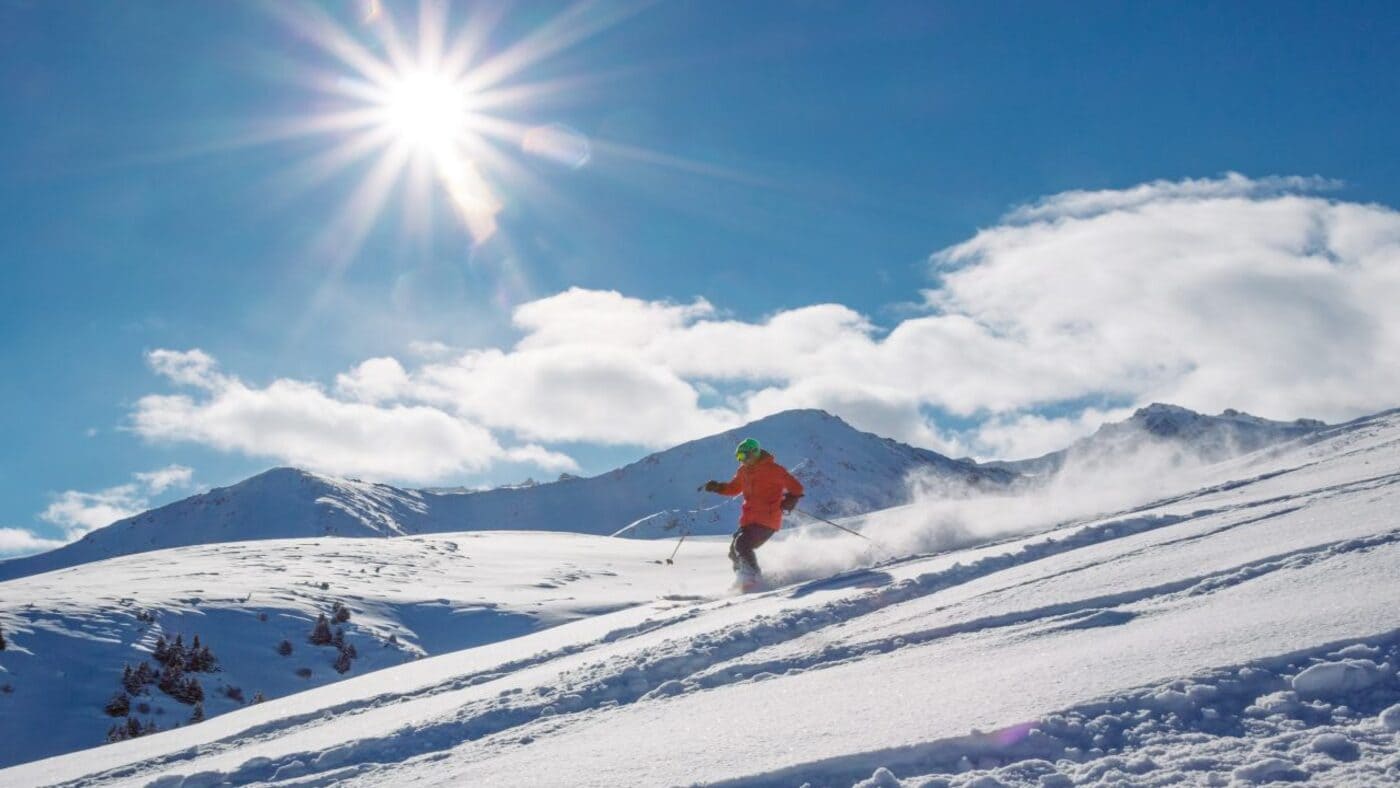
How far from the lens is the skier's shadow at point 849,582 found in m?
8.06

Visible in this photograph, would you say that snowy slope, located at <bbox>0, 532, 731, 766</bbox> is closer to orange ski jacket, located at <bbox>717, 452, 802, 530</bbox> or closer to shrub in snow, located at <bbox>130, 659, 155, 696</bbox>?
shrub in snow, located at <bbox>130, 659, 155, 696</bbox>

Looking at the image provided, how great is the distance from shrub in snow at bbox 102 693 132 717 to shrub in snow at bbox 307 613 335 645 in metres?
2.96

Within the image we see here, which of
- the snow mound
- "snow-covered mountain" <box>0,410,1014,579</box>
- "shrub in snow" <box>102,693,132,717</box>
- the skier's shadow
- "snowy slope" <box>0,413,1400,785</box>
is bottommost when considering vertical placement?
the snow mound

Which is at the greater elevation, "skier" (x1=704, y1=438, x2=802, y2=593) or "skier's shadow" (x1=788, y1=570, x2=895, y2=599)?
"skier" (x1=704, y1=438, x2=802, y2=593)

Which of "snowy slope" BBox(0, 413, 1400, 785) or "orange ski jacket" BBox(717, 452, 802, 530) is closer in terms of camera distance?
"snowy slope" BBox(0, 413, 1400, 785)

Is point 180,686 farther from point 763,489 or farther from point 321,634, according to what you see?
point 763,489

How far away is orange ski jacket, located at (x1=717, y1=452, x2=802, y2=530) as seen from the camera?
12.4 metres

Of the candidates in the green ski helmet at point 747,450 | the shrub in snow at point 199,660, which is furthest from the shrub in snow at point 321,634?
the green ski helmet at point 747,450

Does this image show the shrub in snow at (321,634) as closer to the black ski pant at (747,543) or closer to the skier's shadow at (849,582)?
the black ski pant at (747,543)

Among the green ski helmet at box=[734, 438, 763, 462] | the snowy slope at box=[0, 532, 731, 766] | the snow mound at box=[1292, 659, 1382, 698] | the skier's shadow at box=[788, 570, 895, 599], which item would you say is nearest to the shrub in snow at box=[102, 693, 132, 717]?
the snowy slope at box=[0, 532, 731, 766]

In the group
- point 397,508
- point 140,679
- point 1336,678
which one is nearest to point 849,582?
point 1336,678

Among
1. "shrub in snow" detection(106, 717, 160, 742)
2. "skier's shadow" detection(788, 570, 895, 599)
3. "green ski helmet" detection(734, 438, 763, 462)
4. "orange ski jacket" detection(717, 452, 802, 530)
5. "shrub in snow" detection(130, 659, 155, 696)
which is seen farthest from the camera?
"green ski helmet" detection(734, 438, 763, 462)

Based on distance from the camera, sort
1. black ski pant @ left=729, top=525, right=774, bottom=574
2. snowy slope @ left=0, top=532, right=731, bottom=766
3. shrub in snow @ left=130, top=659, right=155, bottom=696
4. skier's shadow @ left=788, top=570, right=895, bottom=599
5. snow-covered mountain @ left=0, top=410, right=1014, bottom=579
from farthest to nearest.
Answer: snow-covered mountain @ left=0, top=410, right=1014, bottom=579, black ski pant @ left=729, top=525, right=774, bottom=574, shrub in snow @ left=130, top=659, right=155, bottom=696, snowy slope @ left=0, top=532, right=731, bottom=766, skier's shadow @ left=788, top=570, right=895, bottom=599

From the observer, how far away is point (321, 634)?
46.8 ft
